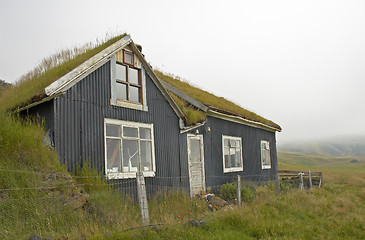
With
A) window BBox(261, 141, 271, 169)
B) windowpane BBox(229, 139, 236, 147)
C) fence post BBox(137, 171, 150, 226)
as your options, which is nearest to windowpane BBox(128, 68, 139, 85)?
fence post BBox(137, 171, 150, 226)

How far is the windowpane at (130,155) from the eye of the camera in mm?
9617

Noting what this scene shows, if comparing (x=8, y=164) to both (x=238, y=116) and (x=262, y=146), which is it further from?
(x=262, y=146)

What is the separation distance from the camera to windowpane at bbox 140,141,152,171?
34.1 ft

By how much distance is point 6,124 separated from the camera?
23.0 feet

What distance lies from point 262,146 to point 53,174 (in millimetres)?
14498

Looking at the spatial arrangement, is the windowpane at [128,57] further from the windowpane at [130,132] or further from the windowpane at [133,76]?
the windowpane at [130,132]

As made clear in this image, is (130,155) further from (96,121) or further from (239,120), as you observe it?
(239,120)

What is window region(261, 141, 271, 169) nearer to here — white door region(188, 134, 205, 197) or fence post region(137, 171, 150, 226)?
white door region(188, 134, 205, 197)

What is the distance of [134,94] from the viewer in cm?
1034

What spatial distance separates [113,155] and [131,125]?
1147 mm

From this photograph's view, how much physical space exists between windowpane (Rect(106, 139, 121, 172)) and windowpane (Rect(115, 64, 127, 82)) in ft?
6.68

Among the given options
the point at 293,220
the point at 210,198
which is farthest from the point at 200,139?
the point at 293,220

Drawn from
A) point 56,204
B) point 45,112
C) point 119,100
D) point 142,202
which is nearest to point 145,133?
point 119,100

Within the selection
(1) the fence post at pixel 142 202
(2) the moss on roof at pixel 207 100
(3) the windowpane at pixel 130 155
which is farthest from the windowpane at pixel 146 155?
(1) the fence post at pixel 142 202
